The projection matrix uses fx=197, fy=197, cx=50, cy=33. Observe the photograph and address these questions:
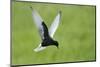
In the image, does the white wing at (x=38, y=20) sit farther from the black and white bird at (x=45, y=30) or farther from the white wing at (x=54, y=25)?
the white wing at (x=54, y=25)

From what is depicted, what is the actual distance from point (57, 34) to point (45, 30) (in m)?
0.14

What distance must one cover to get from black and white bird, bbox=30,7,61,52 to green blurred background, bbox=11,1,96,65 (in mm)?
35

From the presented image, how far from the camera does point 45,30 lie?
2.08 metres

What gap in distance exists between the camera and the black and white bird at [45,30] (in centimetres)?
204

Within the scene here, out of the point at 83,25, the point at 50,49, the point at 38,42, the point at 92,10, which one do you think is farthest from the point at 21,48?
the point at 92,10

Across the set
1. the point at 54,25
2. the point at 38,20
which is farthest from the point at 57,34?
the point at 38,20

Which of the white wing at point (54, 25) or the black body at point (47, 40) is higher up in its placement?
the white wing at point (54, 25)

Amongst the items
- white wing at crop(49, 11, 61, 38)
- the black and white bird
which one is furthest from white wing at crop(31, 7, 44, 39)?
white wing at crop(49, 11, 61, 38)

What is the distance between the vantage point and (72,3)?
7.17 ft

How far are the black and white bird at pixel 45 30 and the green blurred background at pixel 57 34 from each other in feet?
0.11

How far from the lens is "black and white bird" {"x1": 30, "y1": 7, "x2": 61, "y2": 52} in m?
2.04

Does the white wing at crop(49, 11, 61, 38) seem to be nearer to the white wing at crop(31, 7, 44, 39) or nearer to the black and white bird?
the black and white bird

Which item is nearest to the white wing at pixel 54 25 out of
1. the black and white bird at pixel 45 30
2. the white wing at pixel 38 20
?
the black and white bird at pixel 45 30

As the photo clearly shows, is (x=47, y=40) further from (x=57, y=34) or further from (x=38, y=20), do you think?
(x=38, y=20)
